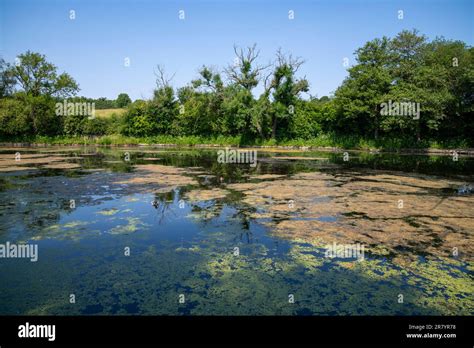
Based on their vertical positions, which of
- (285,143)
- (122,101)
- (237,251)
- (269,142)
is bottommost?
(237,251)

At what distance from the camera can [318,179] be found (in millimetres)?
14469

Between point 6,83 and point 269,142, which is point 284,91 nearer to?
point 269,142

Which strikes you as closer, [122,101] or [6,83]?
[6,83]

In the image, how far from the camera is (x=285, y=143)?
1534 inches

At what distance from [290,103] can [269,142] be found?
17.8 feet

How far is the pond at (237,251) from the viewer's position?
4.18 metres

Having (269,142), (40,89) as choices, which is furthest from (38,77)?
(269,142)

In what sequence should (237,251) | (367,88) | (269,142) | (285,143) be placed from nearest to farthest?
(237,251) < (367,88) < (285,143) < (269,142)

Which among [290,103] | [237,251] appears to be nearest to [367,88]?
[290,103]

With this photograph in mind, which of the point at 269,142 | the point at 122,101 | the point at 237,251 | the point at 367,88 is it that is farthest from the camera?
the point at 122,101

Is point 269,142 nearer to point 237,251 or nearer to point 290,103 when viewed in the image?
point 290,103

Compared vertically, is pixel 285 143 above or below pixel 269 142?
below

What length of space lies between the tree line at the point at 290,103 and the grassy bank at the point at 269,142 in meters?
1.04
